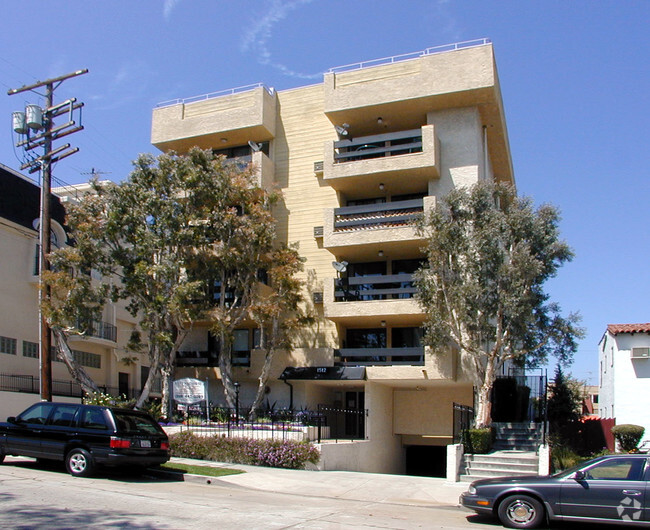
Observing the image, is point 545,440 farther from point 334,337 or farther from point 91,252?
point 91,252

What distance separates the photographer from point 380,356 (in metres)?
27.0

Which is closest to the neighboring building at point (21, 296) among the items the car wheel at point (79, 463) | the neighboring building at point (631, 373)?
the car wheel at point (79, 463)

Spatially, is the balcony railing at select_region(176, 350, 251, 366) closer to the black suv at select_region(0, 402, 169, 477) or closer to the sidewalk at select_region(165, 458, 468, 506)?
the sidewalk at select_region(165, 458, 468, 506)

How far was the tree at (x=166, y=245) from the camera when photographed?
944 inches

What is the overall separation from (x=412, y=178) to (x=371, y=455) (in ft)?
35.5

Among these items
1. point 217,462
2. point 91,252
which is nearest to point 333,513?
point 217,462

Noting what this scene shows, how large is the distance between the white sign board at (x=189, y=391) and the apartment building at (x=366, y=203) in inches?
110

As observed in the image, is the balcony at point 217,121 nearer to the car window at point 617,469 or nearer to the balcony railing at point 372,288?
the balcony railing at point 372,288

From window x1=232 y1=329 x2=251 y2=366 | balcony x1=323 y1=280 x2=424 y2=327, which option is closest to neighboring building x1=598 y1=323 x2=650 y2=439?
balcony x1=323 y1=280 x2=424 y2=327

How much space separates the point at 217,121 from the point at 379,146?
23.4ft

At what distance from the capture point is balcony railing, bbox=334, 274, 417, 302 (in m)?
26.6

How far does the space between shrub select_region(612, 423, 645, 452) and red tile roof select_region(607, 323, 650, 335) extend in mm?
3258

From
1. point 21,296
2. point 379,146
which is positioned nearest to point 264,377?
point 379,146

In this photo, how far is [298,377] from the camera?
27.0 meters
